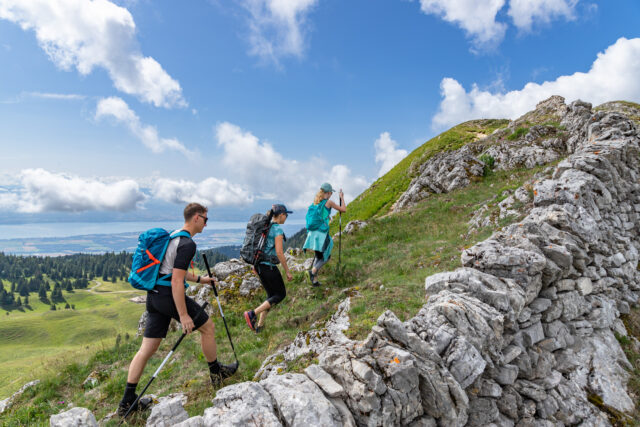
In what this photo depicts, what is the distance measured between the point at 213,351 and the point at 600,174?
58.7 feet

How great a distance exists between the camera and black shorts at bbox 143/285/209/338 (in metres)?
6.11

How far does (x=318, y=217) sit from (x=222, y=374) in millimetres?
6344

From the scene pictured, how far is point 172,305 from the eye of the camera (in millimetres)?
6141

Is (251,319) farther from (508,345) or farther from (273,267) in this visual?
(508,345)

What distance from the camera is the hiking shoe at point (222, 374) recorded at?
683 centimetres

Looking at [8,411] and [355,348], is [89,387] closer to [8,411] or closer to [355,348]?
[8,411]

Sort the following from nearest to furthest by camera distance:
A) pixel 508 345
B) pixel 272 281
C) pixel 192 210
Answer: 1. pixel 192 210
2. pixel 508 345
3. pixel 272 281

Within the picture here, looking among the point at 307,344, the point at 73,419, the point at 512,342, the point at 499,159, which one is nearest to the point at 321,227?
the point at 307,344

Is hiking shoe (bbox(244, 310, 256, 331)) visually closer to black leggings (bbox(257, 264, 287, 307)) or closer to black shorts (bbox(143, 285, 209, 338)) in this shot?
black leggings (bbox(257, 264, 287, 307))

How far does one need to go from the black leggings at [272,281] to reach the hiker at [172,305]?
2.72 meters

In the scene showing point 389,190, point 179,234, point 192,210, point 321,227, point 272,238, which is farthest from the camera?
→ point 389,190

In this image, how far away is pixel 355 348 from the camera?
16.5 ft

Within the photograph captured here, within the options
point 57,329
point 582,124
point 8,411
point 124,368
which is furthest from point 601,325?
point 57,329

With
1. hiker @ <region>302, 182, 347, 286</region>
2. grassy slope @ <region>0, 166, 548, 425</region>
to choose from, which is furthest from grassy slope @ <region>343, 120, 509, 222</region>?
hiker @ <region>302, 182, 347, 286</region>
